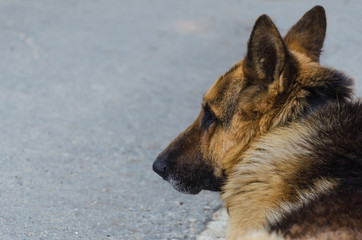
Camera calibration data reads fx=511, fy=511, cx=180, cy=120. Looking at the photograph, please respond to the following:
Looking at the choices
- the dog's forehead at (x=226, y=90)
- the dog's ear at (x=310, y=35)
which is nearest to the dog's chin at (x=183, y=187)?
the dog's forehead at (x=226, y=90)

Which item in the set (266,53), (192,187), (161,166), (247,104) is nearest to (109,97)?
(161,166)

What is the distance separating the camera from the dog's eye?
3616mm

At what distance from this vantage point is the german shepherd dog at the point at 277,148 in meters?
2.79

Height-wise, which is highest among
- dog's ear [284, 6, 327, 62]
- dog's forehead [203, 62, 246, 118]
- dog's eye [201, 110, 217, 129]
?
dog's ear [284, 6, 327, 62]

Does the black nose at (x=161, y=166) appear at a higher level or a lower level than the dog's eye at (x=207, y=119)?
lower

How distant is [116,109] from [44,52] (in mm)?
2169

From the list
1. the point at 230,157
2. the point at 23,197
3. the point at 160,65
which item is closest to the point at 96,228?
the point at 23,197

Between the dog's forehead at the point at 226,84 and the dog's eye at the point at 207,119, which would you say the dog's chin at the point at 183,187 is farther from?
the dog's forehead at the point at 226,84

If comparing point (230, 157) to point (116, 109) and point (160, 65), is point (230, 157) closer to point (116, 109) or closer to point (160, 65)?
point (116, 109)

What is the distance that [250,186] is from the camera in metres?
3.21

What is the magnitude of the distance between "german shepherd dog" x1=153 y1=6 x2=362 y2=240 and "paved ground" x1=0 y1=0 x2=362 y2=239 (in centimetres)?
87

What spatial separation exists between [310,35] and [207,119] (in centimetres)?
111

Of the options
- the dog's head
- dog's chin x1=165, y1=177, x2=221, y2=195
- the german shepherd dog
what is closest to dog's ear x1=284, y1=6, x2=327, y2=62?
the dog's head

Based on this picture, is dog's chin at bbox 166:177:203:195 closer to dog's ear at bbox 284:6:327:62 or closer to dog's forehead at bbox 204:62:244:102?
dog's forehead at bbox 204:62:244:102
